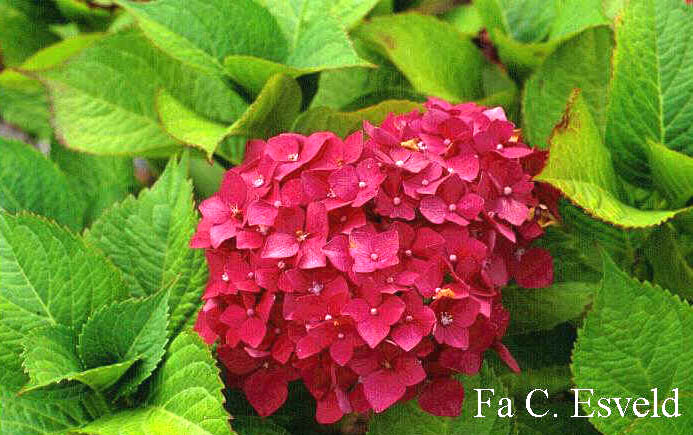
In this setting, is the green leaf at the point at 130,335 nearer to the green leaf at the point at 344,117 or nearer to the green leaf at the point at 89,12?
the green leaf at the point at 344,117

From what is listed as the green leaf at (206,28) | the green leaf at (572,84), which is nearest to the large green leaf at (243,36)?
the green leaf at (206,28)

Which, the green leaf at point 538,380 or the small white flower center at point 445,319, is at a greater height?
the small white flower center at point 445,319

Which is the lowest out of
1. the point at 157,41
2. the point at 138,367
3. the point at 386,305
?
the point at 138,367

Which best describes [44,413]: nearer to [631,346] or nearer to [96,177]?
[96,177]

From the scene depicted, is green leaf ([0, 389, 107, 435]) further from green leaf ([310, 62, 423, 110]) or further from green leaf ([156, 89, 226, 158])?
green leaf ([310, 62, 423, 110])

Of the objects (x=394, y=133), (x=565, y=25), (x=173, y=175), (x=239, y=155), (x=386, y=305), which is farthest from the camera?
(x=239, y=155)

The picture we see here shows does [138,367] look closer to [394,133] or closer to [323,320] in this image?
[323,320]

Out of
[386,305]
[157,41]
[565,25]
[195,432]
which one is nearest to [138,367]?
A: [195,432]
